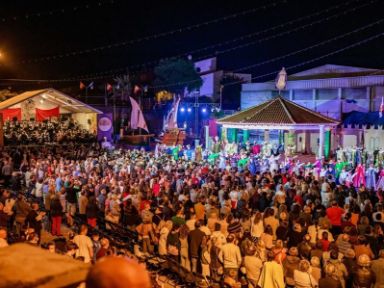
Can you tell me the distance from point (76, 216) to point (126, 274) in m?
10.8

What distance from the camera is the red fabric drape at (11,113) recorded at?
2555 cm

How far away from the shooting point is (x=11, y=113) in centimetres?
2573

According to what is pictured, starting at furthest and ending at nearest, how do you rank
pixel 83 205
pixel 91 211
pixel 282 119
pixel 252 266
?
pixel 282 119
pixel 83 205
pixel 91 211
pixel 252 266

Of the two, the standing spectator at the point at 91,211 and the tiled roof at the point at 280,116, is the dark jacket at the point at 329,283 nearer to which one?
the standing spectator at the point at 91,211

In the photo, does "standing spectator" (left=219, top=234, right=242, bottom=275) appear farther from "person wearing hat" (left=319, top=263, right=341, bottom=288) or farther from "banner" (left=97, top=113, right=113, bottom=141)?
"banner" (left=97, top=113, right=113, bottom=141)

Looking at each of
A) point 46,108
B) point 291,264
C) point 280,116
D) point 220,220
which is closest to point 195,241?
point 220,220

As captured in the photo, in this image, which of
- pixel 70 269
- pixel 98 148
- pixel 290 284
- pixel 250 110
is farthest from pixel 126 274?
pixel 98 148

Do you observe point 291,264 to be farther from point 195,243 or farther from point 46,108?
point 46,108

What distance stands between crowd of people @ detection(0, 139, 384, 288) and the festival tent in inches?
390

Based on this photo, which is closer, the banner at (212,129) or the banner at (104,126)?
the banner at (104,126)

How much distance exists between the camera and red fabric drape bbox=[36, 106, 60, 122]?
26875 millimetres

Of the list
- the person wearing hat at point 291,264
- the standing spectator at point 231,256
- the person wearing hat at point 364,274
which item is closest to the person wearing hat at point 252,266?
the standing spectator at point 231,256

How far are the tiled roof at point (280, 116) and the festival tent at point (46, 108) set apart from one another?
10.3 metres

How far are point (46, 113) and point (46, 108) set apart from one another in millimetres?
666
